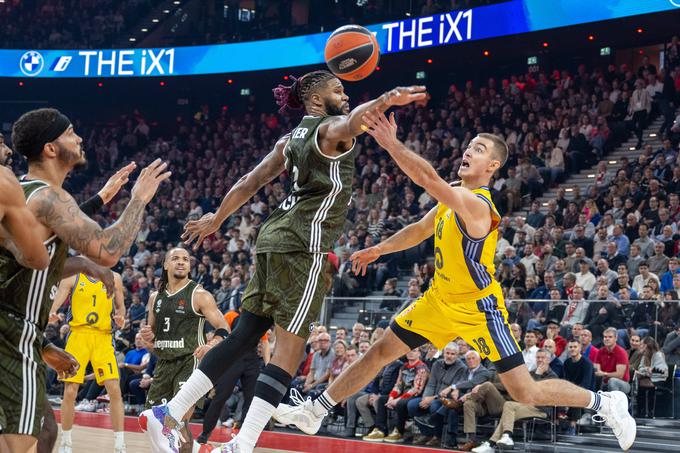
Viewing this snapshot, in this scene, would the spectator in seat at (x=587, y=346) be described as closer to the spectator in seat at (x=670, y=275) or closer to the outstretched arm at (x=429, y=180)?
the spectator in seat at (x=670, y=275)

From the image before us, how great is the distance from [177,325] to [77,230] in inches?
160

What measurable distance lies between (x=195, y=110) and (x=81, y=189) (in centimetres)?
427

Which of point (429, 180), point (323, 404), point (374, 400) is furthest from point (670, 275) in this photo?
point (429, 180)

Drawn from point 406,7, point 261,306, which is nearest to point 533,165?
point 406,7

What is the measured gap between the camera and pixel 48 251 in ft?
12.7

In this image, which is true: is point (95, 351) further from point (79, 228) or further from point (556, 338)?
point (79, 228)

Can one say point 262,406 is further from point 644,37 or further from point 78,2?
point 78,2

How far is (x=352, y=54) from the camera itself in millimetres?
5621

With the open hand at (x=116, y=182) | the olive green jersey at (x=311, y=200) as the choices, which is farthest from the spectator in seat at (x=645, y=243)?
the open hand at (x=116, y=182)

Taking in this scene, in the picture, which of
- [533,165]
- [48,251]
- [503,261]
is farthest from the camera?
[533,165]

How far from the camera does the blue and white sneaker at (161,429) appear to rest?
492cm

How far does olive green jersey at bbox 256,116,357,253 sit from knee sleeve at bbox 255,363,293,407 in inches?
26.7

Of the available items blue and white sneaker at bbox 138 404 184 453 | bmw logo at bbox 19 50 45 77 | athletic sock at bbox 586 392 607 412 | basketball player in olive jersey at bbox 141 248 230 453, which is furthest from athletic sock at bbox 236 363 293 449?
bmw logo at bbox 19 50 45 77

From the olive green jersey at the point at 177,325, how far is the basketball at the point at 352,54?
3.04m
